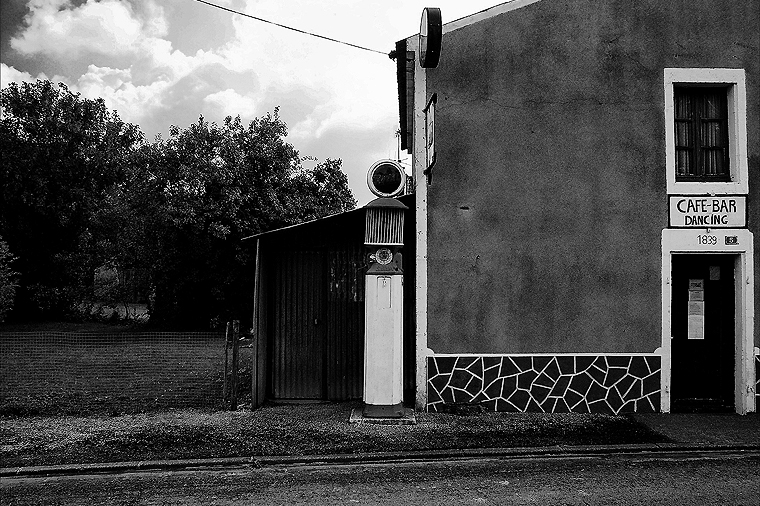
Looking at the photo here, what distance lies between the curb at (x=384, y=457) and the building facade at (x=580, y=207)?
1.71 metres

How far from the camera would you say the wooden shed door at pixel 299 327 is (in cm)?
966

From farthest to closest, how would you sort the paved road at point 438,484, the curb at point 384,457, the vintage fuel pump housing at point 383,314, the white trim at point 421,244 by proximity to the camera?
the white trim at point 421,244 → the vintage fuel pump housing at point 383,314 → the curb at point 384,457 → the paved road at point 438,484

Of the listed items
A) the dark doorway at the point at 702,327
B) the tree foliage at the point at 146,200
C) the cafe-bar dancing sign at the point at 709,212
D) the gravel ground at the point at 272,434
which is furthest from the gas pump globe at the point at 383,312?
the tree foliage at the point at 146,200

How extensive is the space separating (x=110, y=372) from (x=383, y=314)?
5969 mm

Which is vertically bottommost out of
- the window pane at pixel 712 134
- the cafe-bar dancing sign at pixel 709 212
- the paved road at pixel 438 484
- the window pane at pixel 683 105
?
A: the paved road at pixel 438 484

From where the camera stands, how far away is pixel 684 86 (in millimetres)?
9453

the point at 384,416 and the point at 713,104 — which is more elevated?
the point at 713,104

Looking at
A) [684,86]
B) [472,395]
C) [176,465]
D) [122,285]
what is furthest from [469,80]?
[122,285]

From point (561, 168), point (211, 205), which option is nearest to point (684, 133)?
point (561, 168)

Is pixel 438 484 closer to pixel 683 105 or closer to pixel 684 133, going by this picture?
pixel 684 133

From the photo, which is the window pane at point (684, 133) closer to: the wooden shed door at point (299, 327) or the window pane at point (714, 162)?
the window pane at point (714, 162)

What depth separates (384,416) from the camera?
847cm

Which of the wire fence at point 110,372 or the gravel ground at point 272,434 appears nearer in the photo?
the gravel ground at point 272,434

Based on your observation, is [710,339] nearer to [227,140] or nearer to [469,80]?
[469,80]
